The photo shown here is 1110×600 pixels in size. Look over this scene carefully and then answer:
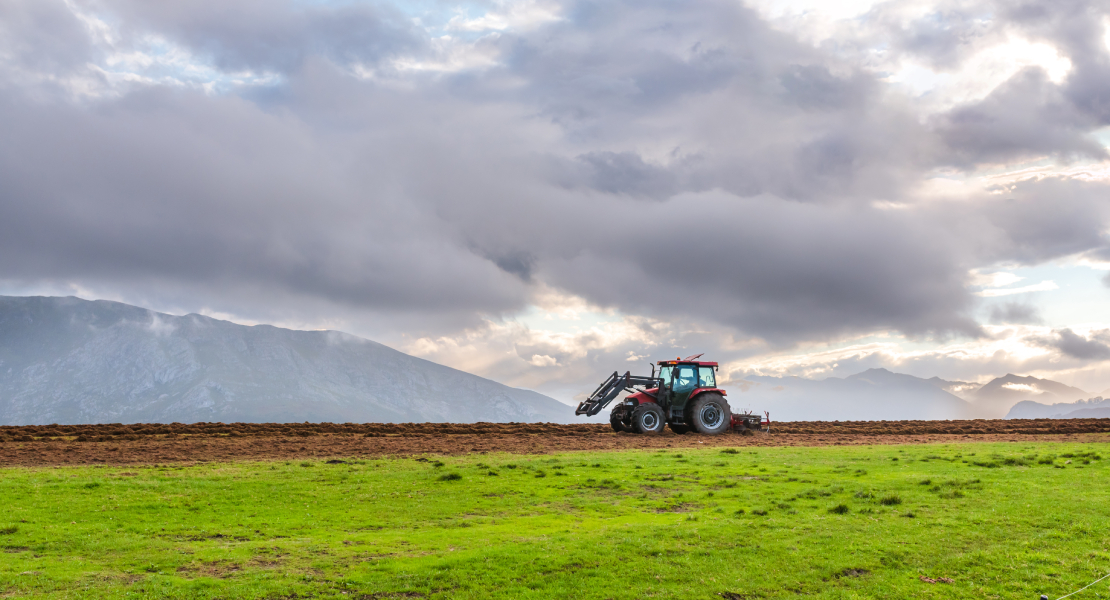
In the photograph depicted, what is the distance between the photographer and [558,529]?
19484mm

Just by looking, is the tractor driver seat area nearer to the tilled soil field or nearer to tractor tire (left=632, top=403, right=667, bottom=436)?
tractor tire (left=632, top=403, right=667, bottom=436)

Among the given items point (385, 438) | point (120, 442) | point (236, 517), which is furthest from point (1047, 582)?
point (120, 442)

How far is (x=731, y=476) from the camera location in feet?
89.9

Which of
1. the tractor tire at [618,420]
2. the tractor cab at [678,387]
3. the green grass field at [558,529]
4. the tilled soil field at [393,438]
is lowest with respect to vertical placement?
the green grass field at [558,529]

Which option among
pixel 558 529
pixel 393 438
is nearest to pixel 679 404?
pixel 393 438

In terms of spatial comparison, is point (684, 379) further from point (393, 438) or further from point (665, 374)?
point (393, 438)

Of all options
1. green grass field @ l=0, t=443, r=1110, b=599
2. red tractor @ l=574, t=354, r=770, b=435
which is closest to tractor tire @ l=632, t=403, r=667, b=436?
red tractor @ l=574, t=354, r=770, b=435

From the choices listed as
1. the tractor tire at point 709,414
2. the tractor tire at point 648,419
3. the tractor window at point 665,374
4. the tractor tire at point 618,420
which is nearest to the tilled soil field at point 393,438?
the tractor tire at point 618,420

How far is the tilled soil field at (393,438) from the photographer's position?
32906mm

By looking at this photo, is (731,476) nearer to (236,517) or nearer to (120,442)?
(236,517)

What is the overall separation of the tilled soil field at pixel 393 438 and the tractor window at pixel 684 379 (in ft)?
10.1

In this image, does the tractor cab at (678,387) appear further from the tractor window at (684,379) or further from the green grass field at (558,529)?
the green grass field at (558,529)

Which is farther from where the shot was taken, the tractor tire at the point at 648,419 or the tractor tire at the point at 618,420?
the tractor tire at the point at 618,420

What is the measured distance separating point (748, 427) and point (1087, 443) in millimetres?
18366
